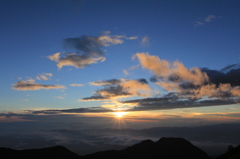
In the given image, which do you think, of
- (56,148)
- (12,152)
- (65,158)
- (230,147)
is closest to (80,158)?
(65,158)

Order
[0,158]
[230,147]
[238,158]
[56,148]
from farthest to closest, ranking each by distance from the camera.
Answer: [56,148]
[0,158]
[230,147]
[238,158]

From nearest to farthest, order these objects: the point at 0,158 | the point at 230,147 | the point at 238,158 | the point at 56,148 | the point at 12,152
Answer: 1. the point at 238,158
2. the point at 230,147
3. the point at 0,158
4. the point at 12,152
5. the point at 56,148

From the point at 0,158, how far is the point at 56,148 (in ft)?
182

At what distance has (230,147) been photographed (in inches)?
5002

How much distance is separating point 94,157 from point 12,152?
3433 inches

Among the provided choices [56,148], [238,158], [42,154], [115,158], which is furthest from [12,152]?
[238,158]

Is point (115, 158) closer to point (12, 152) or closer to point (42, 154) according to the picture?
point (42, 154)

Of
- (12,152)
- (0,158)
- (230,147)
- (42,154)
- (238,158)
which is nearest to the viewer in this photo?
(238,158)

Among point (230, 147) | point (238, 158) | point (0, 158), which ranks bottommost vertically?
point (0, 158)

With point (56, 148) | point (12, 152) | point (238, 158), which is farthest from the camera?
point (56, 148)

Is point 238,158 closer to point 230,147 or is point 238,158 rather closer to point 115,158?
point 230,147

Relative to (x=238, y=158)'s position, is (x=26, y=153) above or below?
below

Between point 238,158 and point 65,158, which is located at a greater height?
point 238,158

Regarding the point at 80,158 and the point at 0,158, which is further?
the point at 80,158
